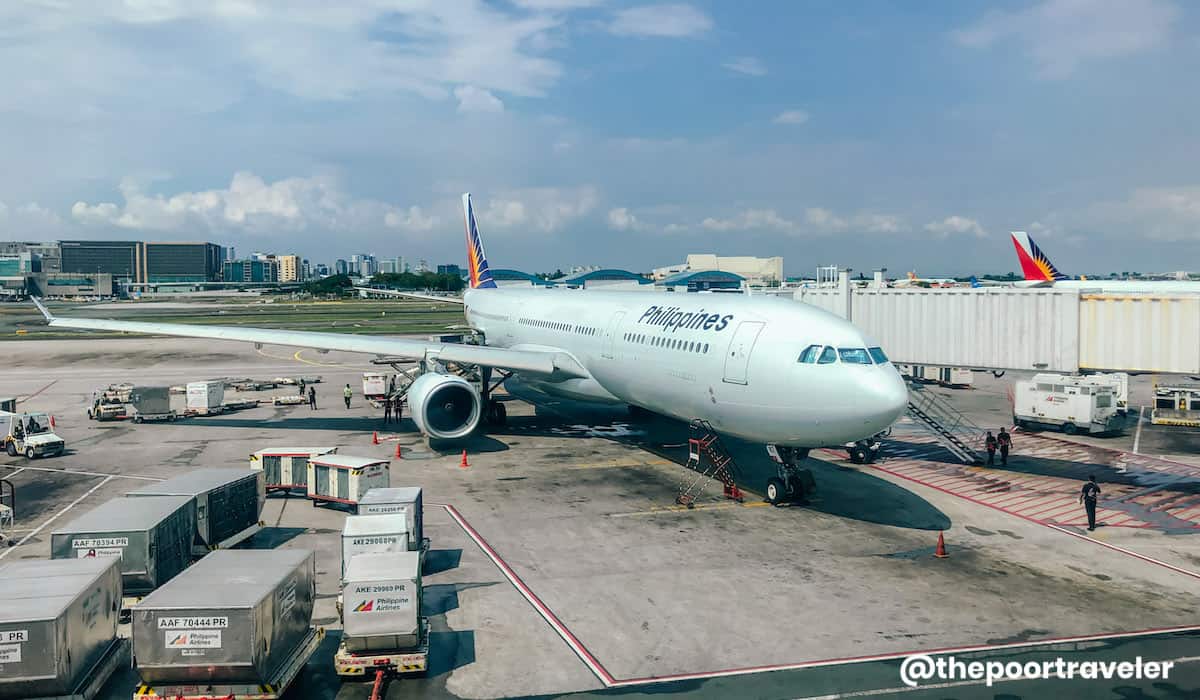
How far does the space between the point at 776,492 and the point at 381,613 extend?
12.7m

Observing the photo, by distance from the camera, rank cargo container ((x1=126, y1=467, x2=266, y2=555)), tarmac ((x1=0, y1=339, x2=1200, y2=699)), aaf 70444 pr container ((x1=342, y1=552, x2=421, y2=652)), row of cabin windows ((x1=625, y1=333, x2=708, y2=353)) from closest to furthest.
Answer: aaf 70444 pr container ((x1=342, y1=552, x2=421, y2=652)) → tarmac ((x1=0, y1=339, x2=1200, y2=699)) → cargo container ((x1=126, y1=467, x2=266, y2=555)) → row of cabin windows ((x1=625, y1=333, x2=708, y2=353))

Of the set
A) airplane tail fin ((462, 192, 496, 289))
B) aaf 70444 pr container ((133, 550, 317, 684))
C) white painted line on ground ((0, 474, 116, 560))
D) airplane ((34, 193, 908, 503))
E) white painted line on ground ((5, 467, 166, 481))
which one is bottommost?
white painted line on ground ((0, 474, 116, 560))

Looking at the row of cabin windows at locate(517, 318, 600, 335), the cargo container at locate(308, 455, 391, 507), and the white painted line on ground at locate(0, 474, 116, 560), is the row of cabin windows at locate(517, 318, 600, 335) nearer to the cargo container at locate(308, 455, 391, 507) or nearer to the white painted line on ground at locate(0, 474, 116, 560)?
the cargo container at locate(308, 455, 391, 507)

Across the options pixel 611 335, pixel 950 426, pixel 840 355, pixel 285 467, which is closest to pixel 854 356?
pixel 840 355

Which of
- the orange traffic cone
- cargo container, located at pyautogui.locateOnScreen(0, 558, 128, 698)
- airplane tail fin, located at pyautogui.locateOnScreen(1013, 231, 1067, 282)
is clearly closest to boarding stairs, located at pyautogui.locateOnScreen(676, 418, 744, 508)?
the orange traffic cone

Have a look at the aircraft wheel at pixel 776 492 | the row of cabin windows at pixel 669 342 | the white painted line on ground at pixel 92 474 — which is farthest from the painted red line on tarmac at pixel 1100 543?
the white painted line on ground at pixel 92 474

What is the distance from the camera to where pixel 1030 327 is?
2559cm

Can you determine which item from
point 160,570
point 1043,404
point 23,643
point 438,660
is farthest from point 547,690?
point 1043,404

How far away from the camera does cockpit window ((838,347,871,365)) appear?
19500 mm

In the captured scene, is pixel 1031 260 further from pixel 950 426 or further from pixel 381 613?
pixel 381 613

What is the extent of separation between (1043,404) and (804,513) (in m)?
19.2

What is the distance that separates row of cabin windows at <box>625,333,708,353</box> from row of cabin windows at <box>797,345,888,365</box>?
3456 mm

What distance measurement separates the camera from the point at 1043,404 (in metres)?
35.1

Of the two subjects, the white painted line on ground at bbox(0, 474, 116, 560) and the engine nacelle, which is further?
the engine nacelle
